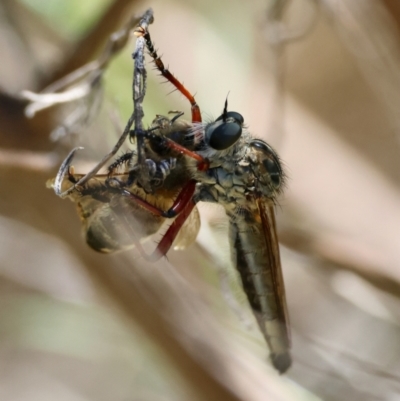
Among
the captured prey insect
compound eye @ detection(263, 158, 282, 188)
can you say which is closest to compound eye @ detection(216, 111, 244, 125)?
the captured prey insect

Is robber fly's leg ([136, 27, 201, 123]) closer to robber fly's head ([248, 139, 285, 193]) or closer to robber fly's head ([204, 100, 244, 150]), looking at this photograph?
robber fly's head ([204, 100, 244, 150])

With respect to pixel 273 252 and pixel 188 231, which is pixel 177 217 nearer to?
pixel 188 231

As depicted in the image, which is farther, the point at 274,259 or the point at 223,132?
the point at 274,259

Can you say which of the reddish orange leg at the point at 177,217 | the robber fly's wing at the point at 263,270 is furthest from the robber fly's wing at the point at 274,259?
the reddish orange leg at the point at 177,217

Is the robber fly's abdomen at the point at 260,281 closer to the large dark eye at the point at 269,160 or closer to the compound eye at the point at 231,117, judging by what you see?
the large dark eye at the point at 269,160

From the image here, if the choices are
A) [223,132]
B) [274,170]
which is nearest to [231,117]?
[223,132]

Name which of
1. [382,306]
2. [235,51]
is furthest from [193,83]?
[382,306]

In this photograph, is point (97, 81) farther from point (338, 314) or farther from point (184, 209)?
point (338, 314)
